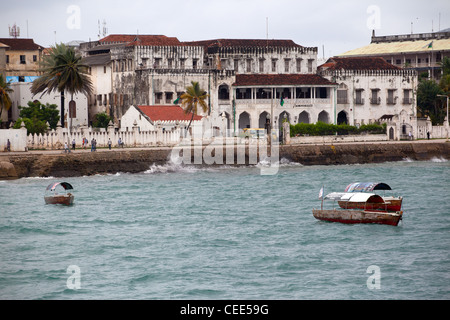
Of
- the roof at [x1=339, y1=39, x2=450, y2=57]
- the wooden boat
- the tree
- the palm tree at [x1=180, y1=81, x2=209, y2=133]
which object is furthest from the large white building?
the wooden boat

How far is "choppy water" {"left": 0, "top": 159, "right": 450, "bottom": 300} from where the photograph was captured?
1371 inches

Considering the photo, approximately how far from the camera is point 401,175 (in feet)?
236

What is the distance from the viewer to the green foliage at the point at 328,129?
85250 millimetres

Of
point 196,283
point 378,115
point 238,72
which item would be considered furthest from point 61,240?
point 378,115

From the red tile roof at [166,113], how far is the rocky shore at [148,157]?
8.30 m

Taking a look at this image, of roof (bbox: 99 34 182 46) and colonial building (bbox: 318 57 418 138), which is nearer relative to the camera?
roof (bbox: 99 34 182 46)

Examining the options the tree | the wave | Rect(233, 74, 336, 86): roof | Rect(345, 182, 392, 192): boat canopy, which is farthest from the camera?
the tree

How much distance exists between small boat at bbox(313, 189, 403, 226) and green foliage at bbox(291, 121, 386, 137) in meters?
35.2

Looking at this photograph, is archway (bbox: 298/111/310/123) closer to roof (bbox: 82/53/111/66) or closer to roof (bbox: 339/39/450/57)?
roof (bbox: 82/53/111/66)

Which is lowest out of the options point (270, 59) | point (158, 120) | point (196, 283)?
point (196, 283)

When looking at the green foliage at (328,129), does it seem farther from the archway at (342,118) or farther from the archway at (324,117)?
the archway at (342,118)

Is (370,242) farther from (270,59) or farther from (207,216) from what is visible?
(270,59)

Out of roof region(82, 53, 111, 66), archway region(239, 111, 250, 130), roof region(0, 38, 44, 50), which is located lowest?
archway region(239, 111, 250, 130)

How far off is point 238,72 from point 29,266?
197ft
